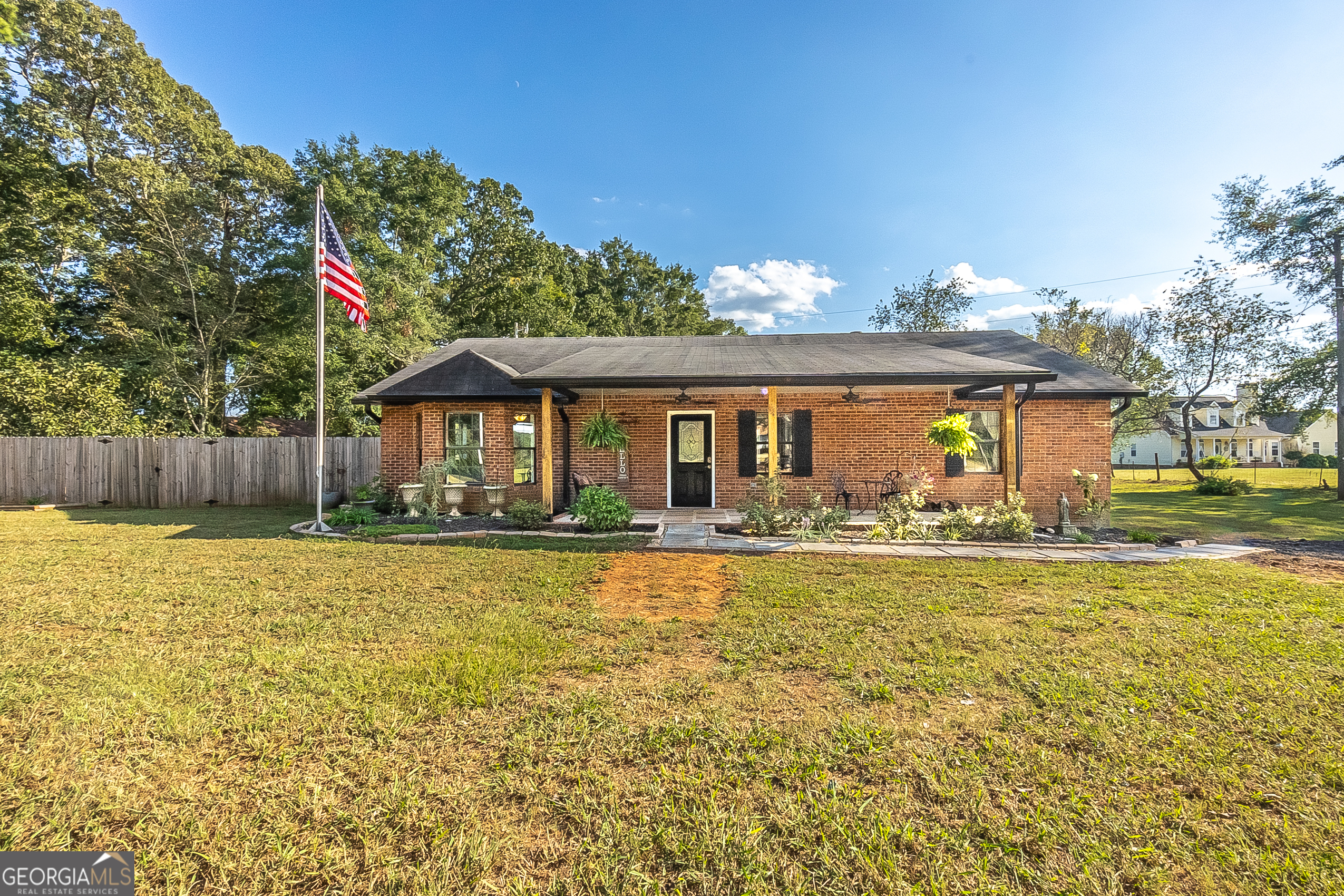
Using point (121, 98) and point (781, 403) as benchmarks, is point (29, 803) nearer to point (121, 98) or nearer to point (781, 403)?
point (781, 403)

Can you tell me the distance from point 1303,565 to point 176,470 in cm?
2199

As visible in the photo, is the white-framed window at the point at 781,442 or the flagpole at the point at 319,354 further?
the white-framed window at the point at 781,442

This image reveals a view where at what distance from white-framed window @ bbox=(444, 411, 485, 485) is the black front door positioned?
4.08m

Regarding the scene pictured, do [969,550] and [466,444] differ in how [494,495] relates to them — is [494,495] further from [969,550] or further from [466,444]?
[969,550]

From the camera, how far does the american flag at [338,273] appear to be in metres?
8.55

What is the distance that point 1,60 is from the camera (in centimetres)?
1425

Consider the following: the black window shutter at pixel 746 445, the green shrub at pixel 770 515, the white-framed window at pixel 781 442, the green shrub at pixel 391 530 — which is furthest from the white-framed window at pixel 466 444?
the white-framed window at pixel 781 442

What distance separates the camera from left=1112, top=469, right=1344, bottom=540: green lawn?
900 centimetres

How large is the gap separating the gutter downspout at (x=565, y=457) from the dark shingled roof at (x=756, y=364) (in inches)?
41.0

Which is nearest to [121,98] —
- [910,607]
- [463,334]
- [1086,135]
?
[463,334]

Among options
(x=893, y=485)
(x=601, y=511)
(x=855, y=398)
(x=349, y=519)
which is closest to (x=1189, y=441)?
(x=893, y=485)

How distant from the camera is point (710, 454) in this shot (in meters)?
10.6

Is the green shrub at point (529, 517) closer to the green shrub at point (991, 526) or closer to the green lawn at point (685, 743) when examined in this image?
the green lawn at point (685, 743)

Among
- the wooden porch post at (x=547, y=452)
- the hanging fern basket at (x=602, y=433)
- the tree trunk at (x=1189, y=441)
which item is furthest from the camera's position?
the tree trunk at (x=1189, y=441)
